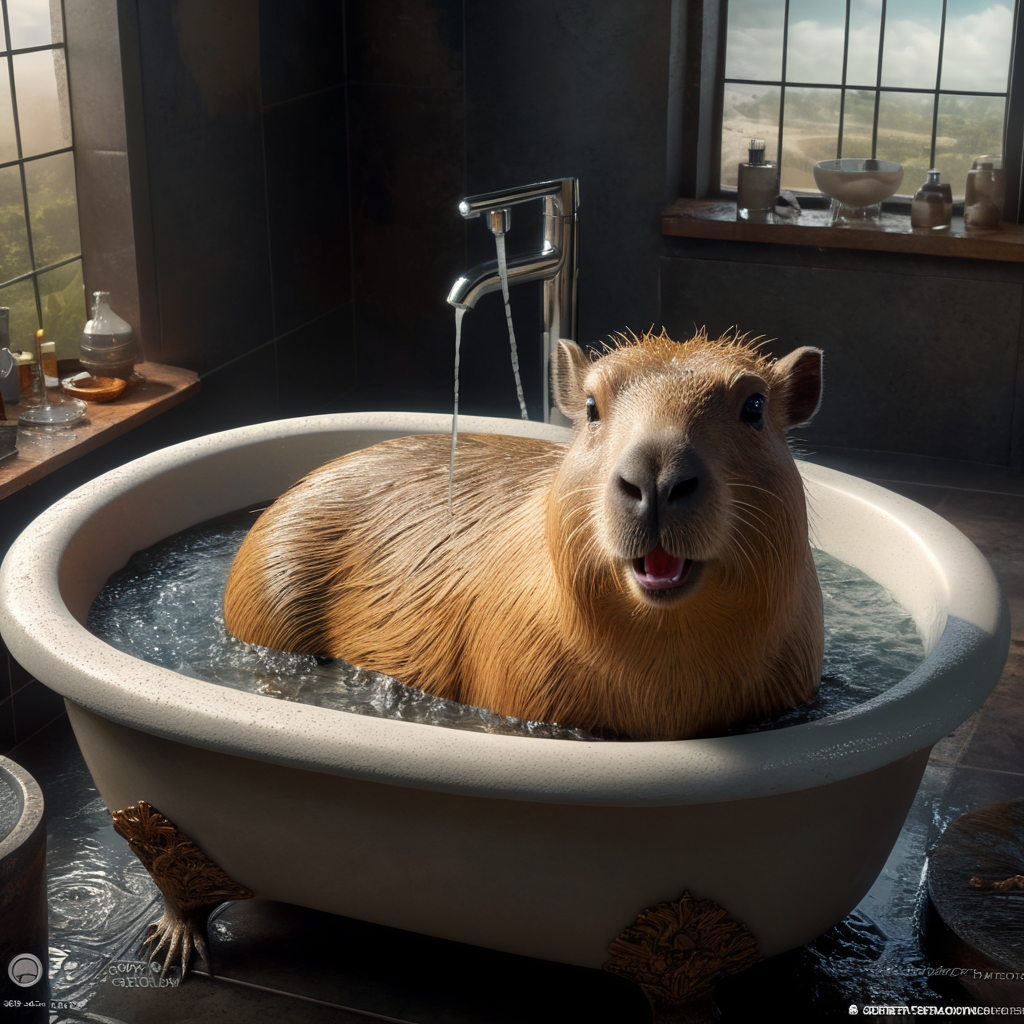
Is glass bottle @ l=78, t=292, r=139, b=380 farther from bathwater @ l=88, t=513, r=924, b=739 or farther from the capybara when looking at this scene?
the capybara

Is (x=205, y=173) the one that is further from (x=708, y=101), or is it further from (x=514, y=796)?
(x=514, y=796)

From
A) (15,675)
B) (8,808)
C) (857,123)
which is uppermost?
(857,123)

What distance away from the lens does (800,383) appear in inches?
67.7

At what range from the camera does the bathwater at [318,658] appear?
195cm

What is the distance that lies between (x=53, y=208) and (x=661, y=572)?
2.44m

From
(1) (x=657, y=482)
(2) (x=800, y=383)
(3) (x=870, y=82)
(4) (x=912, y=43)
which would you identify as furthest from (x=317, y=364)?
(1) (x=657, y=482)

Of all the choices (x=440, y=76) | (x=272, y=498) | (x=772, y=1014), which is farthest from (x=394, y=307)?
(x=772, y=1014)

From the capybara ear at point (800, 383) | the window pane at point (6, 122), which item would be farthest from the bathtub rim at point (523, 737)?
the window pane at point (6, 122)

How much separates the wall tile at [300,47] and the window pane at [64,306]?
848 mm

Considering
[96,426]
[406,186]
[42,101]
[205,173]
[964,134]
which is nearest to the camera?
[96,426]

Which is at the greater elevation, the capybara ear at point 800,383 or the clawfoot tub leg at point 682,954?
the capybara ear at point 800,383

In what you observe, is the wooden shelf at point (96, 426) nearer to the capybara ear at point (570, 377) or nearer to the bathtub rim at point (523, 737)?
the bathtub rim at point (523, 737)

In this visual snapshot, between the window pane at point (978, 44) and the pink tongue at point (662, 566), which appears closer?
the pink tongue at point (662, 566)

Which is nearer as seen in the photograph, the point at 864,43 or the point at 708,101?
the point at 864,43
